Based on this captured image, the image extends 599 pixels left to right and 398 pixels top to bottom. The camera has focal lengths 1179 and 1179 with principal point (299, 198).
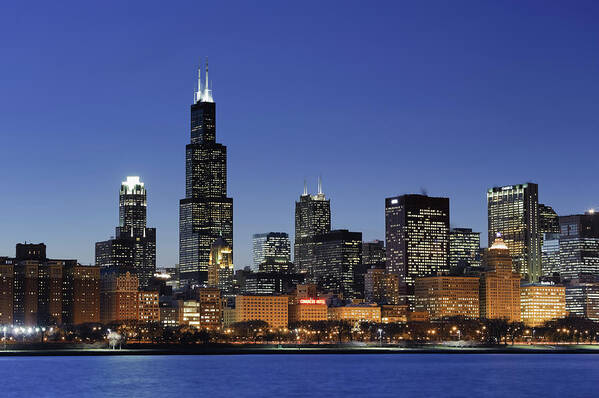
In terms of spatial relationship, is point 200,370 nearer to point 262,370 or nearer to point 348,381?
point 262,370

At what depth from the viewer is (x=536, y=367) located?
159375mm

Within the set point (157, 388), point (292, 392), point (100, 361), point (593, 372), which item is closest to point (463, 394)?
point (292, 392)

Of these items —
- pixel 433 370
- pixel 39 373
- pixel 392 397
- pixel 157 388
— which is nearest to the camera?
pixel 392 397

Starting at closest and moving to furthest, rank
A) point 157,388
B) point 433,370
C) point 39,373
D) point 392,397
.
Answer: point 392,397 < point 157,388 < point 39,373 < point 433,370

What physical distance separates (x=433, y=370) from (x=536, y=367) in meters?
16.6

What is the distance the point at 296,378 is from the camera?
134 m

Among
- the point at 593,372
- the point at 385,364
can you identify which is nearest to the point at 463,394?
the point at 593,372

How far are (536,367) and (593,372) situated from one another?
11700 mm

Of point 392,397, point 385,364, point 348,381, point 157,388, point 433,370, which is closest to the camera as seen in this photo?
A: point 392,397

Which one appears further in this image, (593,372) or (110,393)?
(593,372)

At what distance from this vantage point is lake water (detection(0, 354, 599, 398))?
116688 millimetres

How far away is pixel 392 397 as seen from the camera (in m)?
112

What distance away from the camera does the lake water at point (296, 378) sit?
117 m

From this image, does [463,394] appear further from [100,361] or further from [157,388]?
[100,361]
